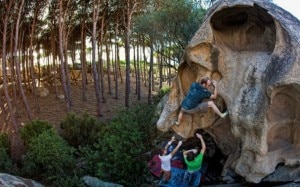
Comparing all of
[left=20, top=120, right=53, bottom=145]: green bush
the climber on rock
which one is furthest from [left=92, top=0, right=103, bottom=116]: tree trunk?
the climber on rock

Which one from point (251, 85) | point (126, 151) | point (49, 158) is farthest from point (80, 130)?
point (251, 85)

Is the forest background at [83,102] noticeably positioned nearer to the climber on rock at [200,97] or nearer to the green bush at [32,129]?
the green bush at [32,129]

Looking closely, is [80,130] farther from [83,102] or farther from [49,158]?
[83,102]

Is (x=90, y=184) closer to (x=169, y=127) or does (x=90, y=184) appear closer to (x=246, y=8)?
(x=169, y=127)

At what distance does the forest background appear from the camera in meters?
16.5

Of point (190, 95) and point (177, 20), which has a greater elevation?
point (177, 20)

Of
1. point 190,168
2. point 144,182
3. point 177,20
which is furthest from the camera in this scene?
point 177,20

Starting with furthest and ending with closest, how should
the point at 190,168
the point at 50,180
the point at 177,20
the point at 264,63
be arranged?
the point at 177,20 < the point at 50,180 < the point at 190,168 < the point at 264,63

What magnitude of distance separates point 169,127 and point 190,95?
1417mm

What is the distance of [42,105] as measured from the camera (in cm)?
3256

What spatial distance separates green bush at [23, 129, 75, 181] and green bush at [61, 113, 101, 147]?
275 centimetres

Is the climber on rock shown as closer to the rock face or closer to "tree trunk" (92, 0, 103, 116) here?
the rock face

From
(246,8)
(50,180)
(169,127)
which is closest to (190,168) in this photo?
(169,127)

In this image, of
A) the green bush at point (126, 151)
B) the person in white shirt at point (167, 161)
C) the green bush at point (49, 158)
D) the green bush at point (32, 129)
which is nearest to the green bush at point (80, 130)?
the green bush at point (32, 129)
